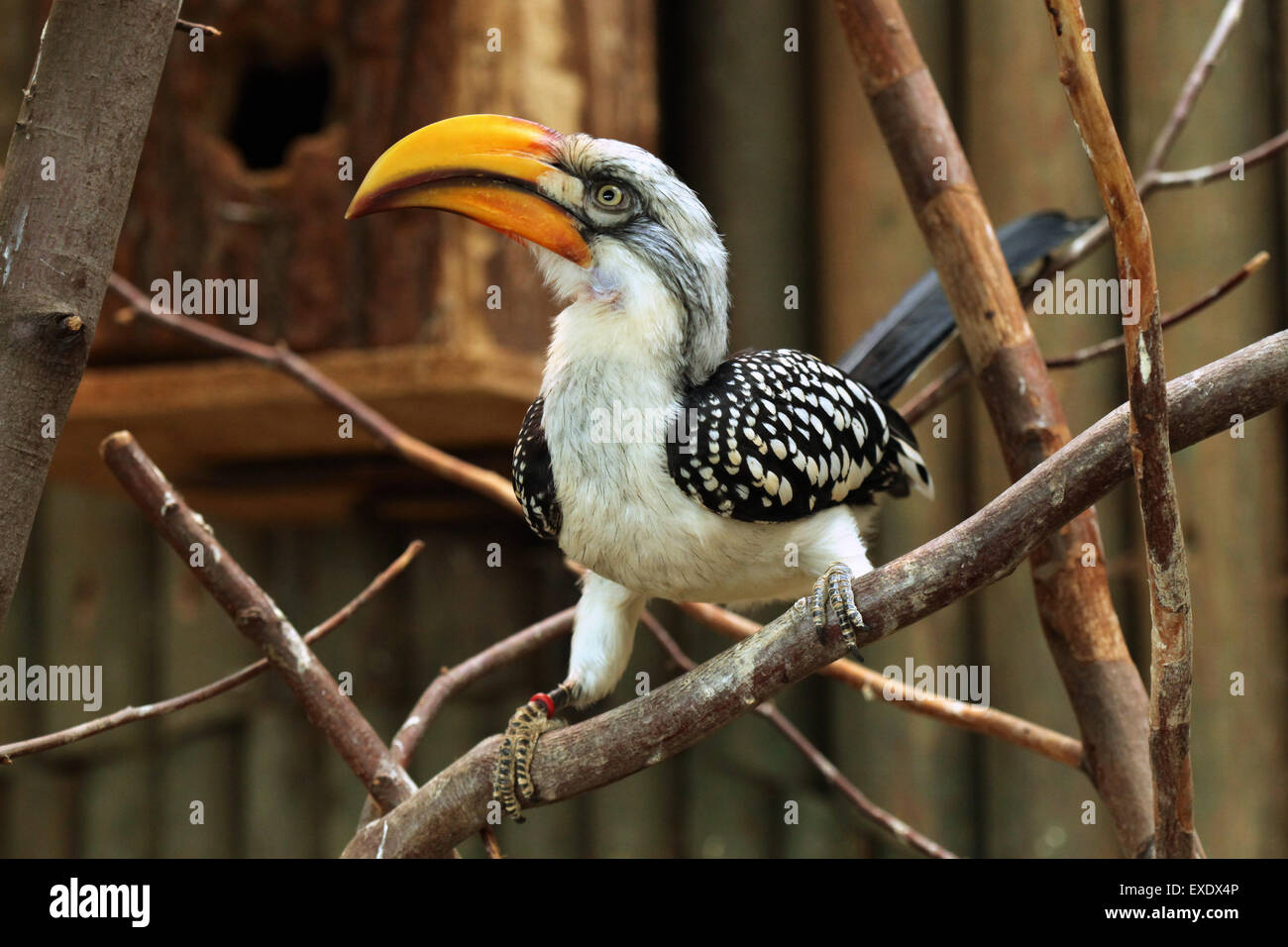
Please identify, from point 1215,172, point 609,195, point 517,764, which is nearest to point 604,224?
point 609,195

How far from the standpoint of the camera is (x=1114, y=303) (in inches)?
99.5

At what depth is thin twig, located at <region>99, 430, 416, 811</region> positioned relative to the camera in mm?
1512

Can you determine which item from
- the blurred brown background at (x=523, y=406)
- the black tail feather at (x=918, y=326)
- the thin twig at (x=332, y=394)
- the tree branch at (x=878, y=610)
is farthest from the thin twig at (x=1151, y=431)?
the blurred brown background at (x=523, y=406)

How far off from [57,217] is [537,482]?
0.54 metres

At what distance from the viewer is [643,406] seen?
1346mm

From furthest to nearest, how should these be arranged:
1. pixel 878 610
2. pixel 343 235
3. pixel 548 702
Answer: pixel 343 235 < pixel 548 702 < pixel 878 610

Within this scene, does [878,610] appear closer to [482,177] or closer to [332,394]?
[482,177]

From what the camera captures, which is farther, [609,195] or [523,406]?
[523,406]

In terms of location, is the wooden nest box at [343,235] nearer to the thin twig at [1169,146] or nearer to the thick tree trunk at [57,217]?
the thin twig at [1169,146]

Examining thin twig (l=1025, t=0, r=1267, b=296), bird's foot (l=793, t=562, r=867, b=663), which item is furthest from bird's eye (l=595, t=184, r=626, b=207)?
thin twig (l=1025, t=0, r=1267, b=296)

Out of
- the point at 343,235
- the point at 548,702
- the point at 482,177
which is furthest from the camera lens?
the point at 343,235
